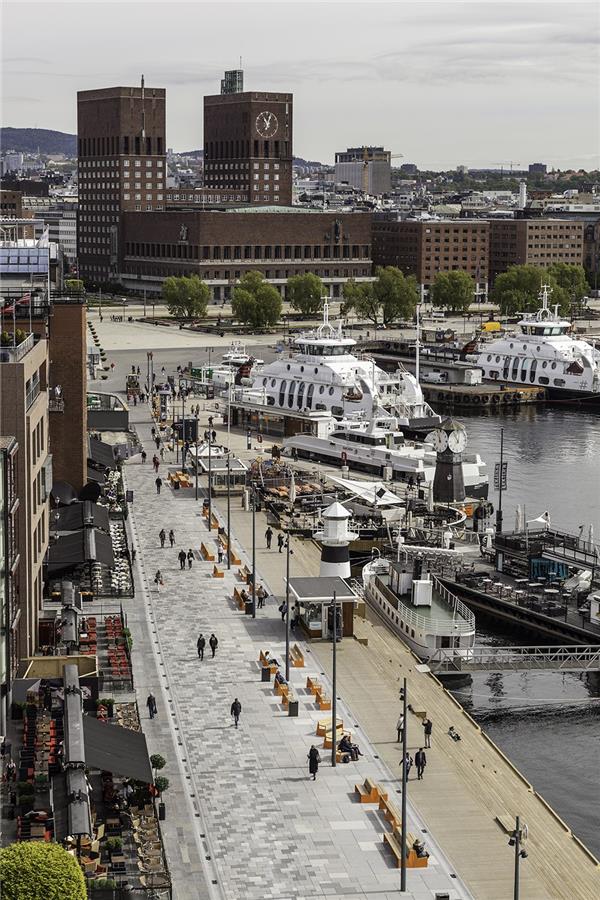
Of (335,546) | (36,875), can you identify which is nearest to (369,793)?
(36,875)

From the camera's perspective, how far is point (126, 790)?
38.6 metres

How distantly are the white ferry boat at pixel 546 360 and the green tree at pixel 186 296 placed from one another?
4546cm

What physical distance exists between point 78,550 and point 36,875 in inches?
1275

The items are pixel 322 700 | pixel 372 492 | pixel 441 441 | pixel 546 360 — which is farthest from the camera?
pixel 546 360

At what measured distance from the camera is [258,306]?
179 meters

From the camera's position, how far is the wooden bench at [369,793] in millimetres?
39938

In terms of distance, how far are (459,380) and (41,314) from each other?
85.3 metres

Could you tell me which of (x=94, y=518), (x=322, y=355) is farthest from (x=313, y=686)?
(x=322, y=355)

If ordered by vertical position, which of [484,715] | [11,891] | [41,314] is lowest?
[484,715]

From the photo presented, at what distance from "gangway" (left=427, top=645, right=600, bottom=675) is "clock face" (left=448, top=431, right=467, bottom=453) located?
83.1 feet

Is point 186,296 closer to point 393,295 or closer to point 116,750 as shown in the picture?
point 393,295

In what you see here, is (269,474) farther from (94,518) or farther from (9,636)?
(9,636)

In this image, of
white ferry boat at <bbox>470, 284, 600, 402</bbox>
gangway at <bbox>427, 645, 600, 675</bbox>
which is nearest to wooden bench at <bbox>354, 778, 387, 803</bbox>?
gangway at <bbox>427, 645, 600, 675</bbox>

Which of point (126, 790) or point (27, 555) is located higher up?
point (27, 555)
